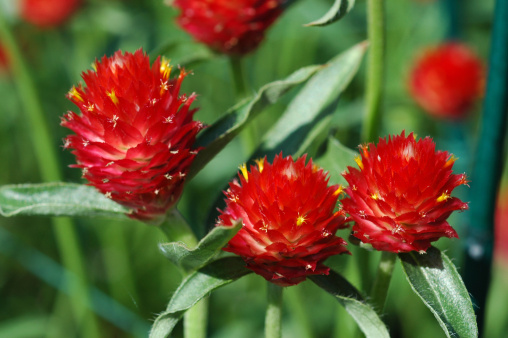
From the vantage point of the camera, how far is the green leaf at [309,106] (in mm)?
1037

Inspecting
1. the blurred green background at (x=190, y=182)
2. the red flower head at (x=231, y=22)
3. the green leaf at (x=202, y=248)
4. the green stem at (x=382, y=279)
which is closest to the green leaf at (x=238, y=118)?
the green leaf at (x=202, y=248)

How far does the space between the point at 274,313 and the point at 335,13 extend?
39 centimetres

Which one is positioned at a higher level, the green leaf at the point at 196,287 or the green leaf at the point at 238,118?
the green leaf at the point at 238,118

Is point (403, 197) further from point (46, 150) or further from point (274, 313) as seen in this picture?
point (46, 150)

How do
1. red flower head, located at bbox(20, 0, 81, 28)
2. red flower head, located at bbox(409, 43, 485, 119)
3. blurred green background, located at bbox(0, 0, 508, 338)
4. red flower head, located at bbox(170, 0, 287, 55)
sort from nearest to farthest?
red flower head, located at bbox(170, 0, 287, 55) → blurred green background, located at bbox(0, 0, 508, 338) → red flower head, located at bbox(409, 43, 485, 119) → red flower head, located at bbox(20, 0, 81, 28)

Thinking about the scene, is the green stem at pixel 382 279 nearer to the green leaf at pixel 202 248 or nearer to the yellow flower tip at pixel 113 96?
the green leaf at pixel 202 248

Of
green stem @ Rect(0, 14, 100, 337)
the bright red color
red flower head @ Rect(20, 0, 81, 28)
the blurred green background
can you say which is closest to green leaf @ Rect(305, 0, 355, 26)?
the blurred green background

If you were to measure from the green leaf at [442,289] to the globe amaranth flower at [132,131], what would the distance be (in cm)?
32

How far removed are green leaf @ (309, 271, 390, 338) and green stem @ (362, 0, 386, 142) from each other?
11.1 inches

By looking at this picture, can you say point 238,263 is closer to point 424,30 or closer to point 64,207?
point 64,207

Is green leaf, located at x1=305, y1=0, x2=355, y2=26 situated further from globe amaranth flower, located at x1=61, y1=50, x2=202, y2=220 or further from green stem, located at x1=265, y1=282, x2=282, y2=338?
green stem, located at x1=265, y1=282, x2=282, y2=338

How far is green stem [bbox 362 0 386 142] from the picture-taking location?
964 millimetres

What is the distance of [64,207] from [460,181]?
0.54 m

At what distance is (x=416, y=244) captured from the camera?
81 cm
